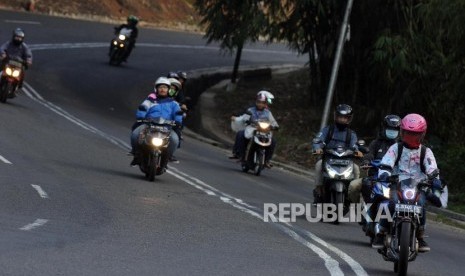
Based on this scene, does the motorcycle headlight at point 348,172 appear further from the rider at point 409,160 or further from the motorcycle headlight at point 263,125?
the motorcycle headlight at point 263,125

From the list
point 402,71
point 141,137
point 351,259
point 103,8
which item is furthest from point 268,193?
point 103,8

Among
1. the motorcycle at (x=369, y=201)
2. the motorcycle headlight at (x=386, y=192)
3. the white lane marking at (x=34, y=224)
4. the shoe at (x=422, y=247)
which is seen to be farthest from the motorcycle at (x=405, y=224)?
the white lane marking at (x=34, y=224)

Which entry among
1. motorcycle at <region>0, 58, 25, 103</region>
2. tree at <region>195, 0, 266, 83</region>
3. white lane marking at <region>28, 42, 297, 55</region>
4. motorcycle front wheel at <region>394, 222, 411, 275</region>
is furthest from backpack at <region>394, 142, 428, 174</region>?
white lane marking at <region>28, 42, 297, 55</region>

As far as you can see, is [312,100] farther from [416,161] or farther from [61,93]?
[416,161]

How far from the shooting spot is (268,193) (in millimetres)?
22562

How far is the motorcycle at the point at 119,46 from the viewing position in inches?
1884

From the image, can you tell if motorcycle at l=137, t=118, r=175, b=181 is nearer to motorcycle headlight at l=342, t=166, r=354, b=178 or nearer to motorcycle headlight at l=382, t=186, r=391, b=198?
motorcycle headlight at l=342, t=166, r=354, b=178

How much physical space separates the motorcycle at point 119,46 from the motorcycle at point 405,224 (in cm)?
3526

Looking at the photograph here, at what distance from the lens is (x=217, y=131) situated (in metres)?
37.3

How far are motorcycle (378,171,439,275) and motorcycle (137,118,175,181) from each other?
26.7ft

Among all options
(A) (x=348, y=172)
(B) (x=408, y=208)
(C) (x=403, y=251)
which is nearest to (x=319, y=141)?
(A) (x=348, y=172)

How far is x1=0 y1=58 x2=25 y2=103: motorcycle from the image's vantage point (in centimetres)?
3036

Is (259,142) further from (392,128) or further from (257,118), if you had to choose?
(392,128)

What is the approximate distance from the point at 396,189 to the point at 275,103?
2853cm
